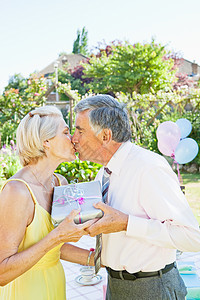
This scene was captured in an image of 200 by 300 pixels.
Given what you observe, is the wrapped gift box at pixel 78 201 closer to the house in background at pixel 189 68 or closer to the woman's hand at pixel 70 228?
the woman's hand at pixel 70 228

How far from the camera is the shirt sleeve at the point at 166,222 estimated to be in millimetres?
1492

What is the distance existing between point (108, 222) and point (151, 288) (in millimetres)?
421

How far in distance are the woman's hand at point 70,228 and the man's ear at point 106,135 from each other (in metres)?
0.46

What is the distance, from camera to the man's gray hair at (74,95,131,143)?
172cm

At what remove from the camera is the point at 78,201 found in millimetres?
1551

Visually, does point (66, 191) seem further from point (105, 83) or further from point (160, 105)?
point (105, 83)

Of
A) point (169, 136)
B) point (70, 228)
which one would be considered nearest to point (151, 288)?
point (70, 228)

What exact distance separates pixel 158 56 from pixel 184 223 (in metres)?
20.5

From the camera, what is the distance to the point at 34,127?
1.73 m

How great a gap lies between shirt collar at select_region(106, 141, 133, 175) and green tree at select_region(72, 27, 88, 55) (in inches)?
1973

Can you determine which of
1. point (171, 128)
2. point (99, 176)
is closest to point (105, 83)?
point (171, 128)

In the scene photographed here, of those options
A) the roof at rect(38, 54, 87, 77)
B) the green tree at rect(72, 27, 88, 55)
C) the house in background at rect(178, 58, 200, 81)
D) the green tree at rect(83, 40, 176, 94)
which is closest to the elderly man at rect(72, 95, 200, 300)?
the green tree at rect(83, 40, 176, 94)

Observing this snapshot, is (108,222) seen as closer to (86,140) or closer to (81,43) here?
(86,140)

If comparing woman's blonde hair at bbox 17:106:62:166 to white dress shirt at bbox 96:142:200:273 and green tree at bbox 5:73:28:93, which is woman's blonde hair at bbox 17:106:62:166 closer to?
white dress shirt at bbox 96:142:200:273
